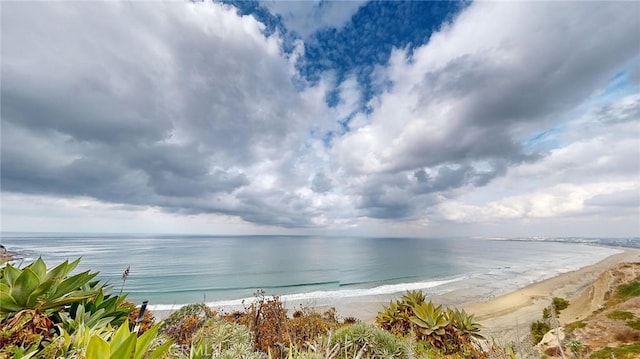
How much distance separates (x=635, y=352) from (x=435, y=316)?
4.31 metres

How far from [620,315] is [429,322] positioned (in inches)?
280

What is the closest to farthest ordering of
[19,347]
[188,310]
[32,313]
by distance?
[19,347], [32,313], [188,310]

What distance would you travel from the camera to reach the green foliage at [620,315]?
329 inches

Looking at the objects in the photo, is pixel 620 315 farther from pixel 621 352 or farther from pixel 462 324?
pixel 462 324

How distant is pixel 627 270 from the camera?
44.5ft

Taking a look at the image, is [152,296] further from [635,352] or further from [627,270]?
[627,270]

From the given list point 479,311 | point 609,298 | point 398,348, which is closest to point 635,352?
point 398,348

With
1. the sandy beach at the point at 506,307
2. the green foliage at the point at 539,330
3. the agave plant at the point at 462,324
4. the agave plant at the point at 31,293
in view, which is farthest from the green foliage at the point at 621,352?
the agave plant at the point at 31,293

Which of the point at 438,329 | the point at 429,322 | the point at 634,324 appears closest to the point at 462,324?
the point at 438,329

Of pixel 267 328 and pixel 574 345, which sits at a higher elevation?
pixel 574 345

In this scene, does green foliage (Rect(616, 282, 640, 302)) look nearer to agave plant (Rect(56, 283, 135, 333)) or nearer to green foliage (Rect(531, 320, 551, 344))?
green foliage (Rect(531, 320, 551, 344))

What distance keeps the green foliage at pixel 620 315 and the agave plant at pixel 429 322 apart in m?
6.33

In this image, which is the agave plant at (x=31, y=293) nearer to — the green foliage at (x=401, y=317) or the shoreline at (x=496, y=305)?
the green foliage at (x=401, y=317)

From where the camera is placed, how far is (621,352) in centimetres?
636
